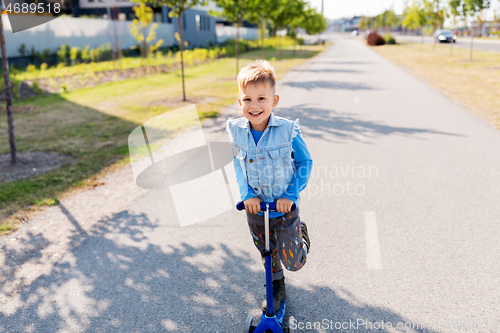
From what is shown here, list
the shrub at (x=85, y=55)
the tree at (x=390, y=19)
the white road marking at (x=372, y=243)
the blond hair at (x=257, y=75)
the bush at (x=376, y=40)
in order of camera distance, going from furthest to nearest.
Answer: the tree at (x=390, y=19)
the bush at (x=376, y=40)
the shrub at (x=85, y=55)
the white road marking at (x=372, y=243)
the blond hair at (x=257, y=75)

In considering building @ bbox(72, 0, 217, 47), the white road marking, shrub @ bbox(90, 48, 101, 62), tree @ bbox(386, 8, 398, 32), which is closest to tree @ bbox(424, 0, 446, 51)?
building @ bbox(72, 0, 217, 47)

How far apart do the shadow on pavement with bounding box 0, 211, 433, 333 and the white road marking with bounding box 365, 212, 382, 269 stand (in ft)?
1.74

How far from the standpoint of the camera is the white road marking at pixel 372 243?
3.48 m

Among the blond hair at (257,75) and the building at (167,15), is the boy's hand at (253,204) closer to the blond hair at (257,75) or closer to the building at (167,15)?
the blond hair at (257,75)

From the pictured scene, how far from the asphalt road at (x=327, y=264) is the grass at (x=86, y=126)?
1038 mm

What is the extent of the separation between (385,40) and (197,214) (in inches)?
2452

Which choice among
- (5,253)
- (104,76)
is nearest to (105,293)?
(5,253)

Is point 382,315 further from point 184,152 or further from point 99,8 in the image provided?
point 99,8

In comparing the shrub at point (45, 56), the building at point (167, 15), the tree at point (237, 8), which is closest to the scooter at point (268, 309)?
the tree at point (237, 8)

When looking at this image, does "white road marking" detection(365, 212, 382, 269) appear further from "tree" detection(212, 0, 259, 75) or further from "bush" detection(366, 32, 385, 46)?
"bush" detection(366, 32, 385, 46)

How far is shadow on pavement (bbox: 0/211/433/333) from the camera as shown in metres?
2.79

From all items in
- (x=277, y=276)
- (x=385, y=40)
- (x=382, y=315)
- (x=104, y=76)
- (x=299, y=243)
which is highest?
(x=385, y=40)

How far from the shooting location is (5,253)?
3.76 m

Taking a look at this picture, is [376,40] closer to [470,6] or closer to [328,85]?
[470,6]
